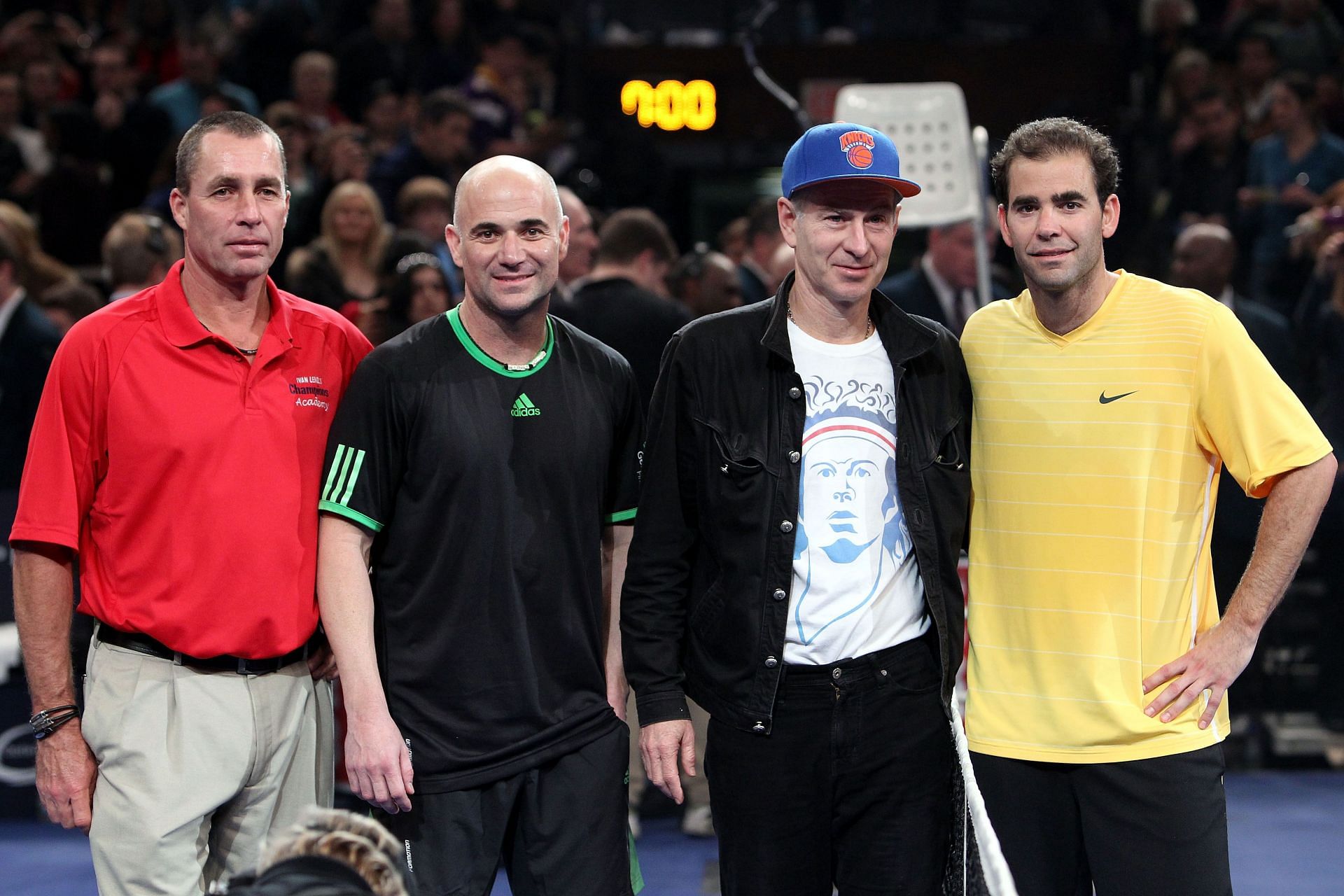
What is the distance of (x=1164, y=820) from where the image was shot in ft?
9.96

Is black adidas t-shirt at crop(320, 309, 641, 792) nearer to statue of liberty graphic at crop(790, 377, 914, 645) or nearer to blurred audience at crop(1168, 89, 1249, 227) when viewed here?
statue of liberty graphic at crop(790, 377, 914, 645)

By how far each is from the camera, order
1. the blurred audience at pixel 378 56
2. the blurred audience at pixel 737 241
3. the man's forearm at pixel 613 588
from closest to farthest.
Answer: the man's forearm at pixel 613 588 → the blurred audience at pixel 737 241 → the blurred audience at pixel 378 56

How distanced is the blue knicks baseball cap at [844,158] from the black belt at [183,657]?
4.88 ft

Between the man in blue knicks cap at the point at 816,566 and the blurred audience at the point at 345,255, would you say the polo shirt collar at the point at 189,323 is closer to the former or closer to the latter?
the man in blue knicks cap at the point at 816,566

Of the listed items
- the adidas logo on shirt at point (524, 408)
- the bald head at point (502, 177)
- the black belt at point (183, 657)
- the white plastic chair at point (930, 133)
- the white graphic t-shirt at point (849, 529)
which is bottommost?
the black belt at point (183, 657)

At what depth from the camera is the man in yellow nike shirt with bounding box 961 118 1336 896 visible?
3.04m

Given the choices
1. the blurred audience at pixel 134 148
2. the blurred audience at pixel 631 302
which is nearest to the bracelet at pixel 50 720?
the blurred audience at pixel 631 302

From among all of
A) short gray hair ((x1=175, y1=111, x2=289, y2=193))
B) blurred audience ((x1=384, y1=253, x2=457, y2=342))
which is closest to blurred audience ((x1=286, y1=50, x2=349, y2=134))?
blurred audience ((x1=384, y1=253, x2=457, y2=342))

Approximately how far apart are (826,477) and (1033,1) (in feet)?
30.4

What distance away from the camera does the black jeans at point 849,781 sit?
305cm

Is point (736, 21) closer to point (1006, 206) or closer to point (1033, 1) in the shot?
point (1033, 1)

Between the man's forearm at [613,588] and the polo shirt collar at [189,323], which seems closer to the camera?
the polo shirt collar at [189,323]

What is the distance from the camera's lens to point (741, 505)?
3.09 m

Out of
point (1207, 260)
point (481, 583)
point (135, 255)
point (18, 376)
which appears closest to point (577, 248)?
point (135, 255)
